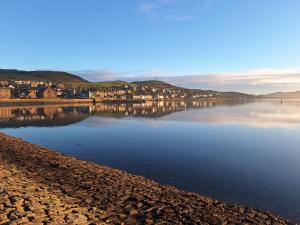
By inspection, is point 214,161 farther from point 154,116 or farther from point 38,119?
point 154,116

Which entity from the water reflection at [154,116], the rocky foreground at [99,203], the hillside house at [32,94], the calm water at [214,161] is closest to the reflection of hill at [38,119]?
the water reflection at [154,116]

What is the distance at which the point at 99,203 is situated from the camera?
48.5 feet

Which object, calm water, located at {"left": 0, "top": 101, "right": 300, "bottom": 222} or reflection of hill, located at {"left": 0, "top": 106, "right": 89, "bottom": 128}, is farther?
reflection of hill, located at {"left": 0, "top": 106, "right": 89, "bottom": 128}

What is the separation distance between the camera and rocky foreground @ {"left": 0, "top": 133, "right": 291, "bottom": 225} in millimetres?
12648

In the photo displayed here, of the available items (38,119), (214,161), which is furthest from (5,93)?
(214,161)

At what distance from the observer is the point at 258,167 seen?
28.6 m

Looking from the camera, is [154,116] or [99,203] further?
[154,116]

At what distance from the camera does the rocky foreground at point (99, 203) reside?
498 inches

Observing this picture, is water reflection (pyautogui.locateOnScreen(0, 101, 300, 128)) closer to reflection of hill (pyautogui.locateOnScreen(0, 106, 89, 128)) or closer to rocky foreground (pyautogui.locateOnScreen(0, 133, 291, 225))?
reflection of hill (pyautogui.locateOnScreen(0, 106, 89, 128))

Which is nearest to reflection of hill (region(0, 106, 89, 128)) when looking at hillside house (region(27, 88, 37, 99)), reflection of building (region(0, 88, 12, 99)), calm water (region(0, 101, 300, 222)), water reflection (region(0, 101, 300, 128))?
water reflection (region(0, 101, 300, 128))

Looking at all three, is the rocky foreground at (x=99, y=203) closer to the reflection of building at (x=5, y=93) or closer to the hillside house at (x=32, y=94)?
the reflection of building at (x=5, y=93)

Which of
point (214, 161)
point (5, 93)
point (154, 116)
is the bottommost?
point (154, 116)

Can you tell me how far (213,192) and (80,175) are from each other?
8787mm

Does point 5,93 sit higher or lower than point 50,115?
higher
